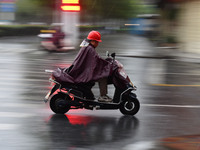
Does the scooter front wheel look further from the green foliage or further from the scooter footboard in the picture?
the green foliage

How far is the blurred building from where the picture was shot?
976 inches

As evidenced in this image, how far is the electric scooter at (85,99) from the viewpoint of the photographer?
7172mm

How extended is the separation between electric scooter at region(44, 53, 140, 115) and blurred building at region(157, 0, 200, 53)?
1784cm

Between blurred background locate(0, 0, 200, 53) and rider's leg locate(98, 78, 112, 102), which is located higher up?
blurred background locate(0, 0, 200, 53)

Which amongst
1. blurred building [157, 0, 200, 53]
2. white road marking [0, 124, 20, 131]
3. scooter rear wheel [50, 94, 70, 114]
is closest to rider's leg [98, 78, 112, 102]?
scooter rear wheel [50, 94, 70, 114]

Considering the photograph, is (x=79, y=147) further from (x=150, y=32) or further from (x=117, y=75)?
(x=150, y=32)

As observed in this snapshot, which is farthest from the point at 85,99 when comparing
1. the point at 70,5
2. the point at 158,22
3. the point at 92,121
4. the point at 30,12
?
the point at 30,12

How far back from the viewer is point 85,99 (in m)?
7.24

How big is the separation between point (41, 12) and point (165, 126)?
59310mm

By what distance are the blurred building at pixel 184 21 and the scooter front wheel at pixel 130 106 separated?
701 inches

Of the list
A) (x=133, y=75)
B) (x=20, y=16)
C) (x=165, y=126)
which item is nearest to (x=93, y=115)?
(x=165, y=126)

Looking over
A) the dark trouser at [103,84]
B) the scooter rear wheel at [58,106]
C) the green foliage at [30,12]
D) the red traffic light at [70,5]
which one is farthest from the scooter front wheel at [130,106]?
the green foliage at [30,12]

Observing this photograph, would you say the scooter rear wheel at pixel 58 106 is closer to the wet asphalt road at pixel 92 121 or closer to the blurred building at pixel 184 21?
the wet asphalt road at pixel 92 121

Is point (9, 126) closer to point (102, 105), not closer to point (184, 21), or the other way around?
point (102, 105)
